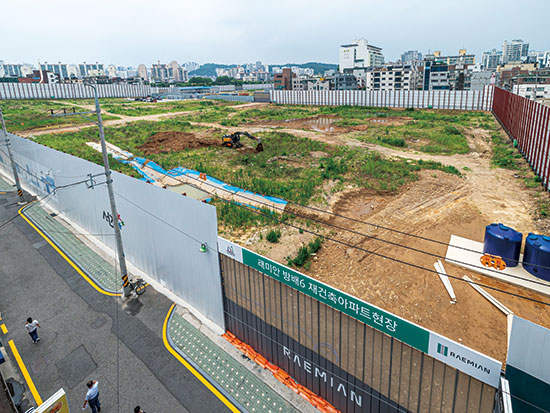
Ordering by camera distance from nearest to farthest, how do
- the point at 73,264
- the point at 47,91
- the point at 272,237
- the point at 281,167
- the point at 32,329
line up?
the point at 32,329
the point at 272,237
the point at 73,264
the point at 281,167
the point at 47,91

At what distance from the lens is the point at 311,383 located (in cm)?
927

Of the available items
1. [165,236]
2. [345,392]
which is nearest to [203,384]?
[345,392]

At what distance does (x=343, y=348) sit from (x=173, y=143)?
32588mm

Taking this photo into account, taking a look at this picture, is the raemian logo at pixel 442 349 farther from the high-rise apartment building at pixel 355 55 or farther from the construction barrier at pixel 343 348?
the high-rise apartment building at pixel 355 55

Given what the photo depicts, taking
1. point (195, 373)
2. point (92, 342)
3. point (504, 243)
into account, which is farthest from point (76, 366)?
point (504, 243)

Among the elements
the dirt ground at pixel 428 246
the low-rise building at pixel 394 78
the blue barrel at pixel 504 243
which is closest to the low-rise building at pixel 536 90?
the low-rise building at pixel 394 78

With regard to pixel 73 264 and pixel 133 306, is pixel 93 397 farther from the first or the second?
pixel 73 264

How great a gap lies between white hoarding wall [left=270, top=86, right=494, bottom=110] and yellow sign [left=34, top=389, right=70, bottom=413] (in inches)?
2767

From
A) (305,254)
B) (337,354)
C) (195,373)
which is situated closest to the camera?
(337,354)

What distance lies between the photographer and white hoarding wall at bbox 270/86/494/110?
198 ft

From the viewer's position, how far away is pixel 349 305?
738cm

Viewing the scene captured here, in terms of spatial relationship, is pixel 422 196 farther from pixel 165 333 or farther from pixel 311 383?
pixel 165 333

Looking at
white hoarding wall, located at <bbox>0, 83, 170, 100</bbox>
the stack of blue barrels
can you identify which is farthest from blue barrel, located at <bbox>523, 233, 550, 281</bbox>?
white hoarding wall, located at <bbox>0, 83, 170, 100</bbox>

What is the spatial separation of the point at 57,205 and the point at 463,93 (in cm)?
6567
